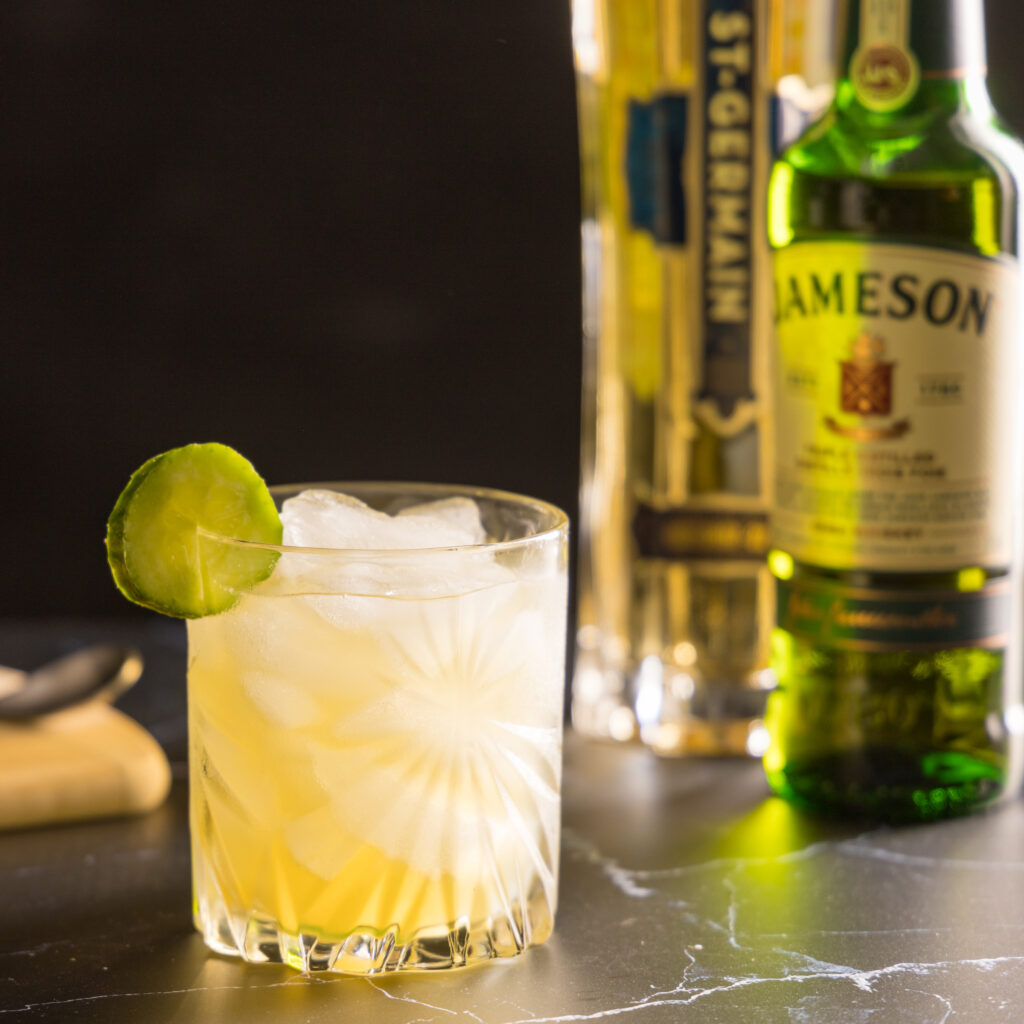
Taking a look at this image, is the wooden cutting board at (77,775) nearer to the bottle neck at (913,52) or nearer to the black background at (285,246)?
the black background at (285,246)

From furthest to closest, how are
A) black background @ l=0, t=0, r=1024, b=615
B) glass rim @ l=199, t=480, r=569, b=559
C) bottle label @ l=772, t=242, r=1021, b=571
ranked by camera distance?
1. black background @ l=0, t=0, r=1024, b=615
2. bottle label @ l=772, t=242, r=1021, b=571
3. glass rim @ l=199, t=480, r=569, b=559

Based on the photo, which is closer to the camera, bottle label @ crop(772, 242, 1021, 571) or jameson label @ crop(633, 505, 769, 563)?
bottle label @ crop(772, 242, 1021, 571)

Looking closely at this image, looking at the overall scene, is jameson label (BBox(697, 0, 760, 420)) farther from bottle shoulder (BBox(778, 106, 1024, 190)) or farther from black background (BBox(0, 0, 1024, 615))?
black background (BBox(0, 0, 1024, 615))

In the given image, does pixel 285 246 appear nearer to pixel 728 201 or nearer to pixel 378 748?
pixel 728 201

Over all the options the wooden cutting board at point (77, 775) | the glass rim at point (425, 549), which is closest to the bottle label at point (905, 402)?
the glass rim at point (425, 549)

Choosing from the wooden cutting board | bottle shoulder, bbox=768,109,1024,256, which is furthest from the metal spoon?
bottle shoulder, bbox=768,109,1024,256

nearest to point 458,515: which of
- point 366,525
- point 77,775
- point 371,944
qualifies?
point 366,525
